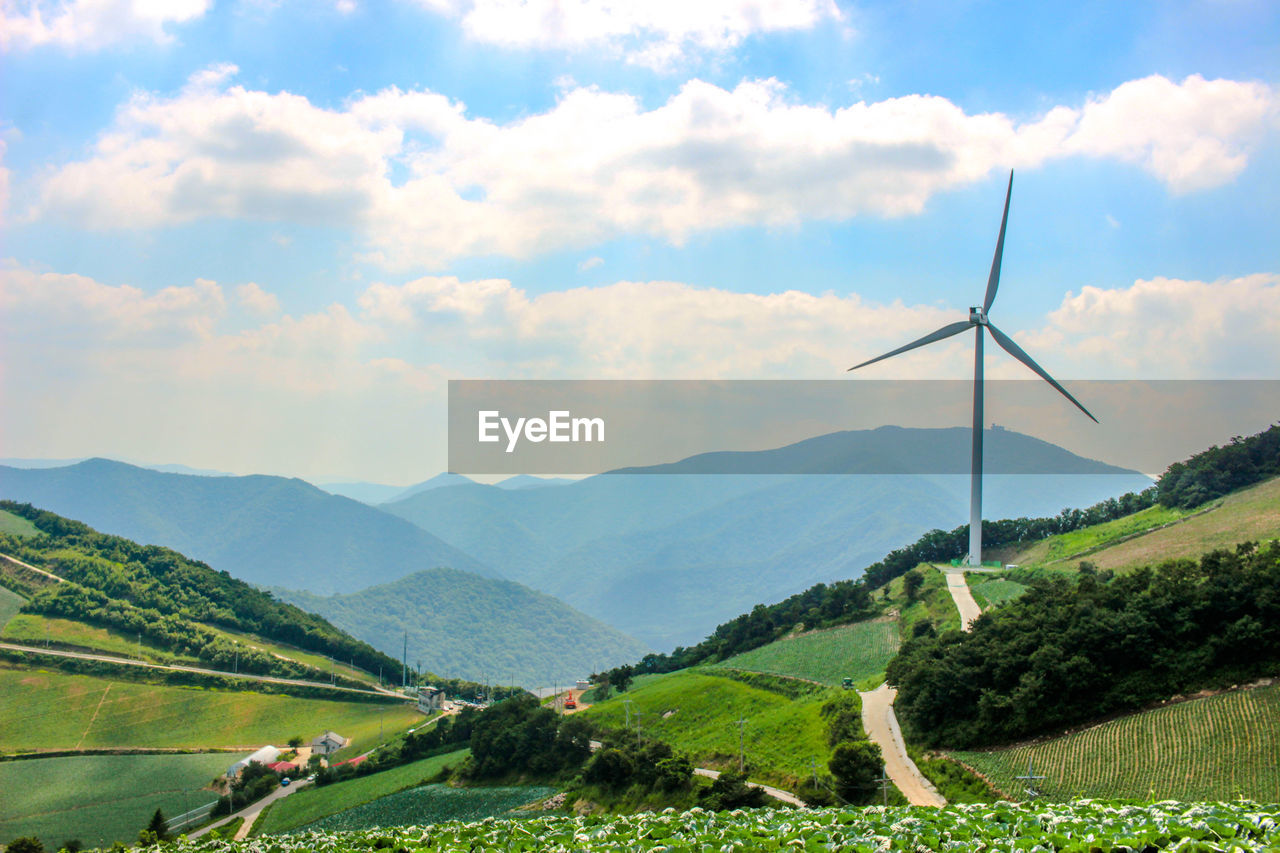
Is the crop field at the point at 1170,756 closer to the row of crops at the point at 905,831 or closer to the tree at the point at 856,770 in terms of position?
the tree at the point at 856,770

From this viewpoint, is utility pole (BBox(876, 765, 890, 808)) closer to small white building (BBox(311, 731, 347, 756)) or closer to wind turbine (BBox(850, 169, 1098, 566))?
wind turbine (BBox(850, 169, 1098, 566))

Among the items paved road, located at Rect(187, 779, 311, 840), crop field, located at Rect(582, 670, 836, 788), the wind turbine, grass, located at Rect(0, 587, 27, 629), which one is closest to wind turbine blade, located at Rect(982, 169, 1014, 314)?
the wind turbine

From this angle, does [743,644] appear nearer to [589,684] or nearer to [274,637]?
[589,684]

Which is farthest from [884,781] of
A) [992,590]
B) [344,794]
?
[344,794]

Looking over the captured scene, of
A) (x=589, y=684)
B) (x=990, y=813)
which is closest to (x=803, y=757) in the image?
(x=990, y=813)

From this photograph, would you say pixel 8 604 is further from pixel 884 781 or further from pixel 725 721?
pixel 884 781

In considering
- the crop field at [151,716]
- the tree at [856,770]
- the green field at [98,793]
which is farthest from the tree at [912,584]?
the green field at [98,793]

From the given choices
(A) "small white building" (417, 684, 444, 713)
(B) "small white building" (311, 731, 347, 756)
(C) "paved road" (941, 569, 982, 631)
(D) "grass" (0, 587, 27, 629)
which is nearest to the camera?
(C) "paved road" (941, 569, 982, 631)
